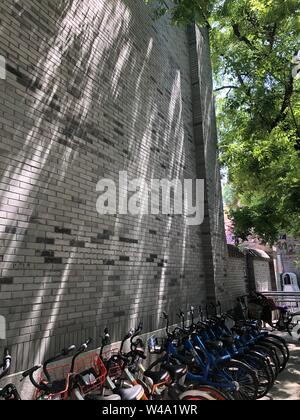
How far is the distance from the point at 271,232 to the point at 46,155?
8.04 m

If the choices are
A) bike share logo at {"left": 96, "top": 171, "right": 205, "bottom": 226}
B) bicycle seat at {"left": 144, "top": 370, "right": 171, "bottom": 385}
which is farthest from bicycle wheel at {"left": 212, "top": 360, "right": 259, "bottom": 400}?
bike share logo at {"left": 96, "top": 171, "right": 205, "bottom": 226}

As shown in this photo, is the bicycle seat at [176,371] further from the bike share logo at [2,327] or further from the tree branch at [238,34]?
the tree branch at [238,34]

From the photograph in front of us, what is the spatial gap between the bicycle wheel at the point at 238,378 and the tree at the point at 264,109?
4661mm

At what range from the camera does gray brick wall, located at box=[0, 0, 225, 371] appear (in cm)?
333

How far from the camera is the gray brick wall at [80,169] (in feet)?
10.9

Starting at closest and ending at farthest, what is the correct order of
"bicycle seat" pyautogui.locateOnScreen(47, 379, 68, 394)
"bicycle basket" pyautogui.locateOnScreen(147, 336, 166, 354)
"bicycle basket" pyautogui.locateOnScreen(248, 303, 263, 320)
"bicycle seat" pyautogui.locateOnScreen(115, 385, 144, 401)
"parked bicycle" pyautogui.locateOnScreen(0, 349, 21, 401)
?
"parked bicycle" pyautogui.locateOnScreen(0, 349, 21, 401), "bicycle seat" pyautogui.locateOnScreen(115, 385, 144, 401), "bicycle seat" pyautogui.locateOnScreen(47, 379, 68, 394), "bicycle basket" pyautogui.locateOnScreen(147, 336, 166, 354), "bicycle basket" pyautogui.locateOnScreen(248, 303, 263, 320)

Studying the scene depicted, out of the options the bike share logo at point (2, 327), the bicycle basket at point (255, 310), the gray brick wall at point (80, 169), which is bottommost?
the bike share logo at point (2, 327)

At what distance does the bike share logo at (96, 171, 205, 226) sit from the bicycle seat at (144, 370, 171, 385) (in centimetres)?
199

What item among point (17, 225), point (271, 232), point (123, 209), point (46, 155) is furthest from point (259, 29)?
point (17, 225)

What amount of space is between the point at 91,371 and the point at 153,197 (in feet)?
10.0

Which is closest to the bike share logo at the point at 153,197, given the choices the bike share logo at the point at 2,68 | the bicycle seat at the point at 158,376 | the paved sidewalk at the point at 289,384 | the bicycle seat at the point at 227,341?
the bike share logo at the point at 2,68

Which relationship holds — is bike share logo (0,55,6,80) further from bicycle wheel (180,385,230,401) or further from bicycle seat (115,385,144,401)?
bicycle wheel (180,385,230,401)

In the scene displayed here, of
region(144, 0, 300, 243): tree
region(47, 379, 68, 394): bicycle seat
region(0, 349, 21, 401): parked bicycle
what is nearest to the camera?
region(0, 349, 21, 401): parked bicycle

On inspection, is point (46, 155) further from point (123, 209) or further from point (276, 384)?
point (276, 384)
